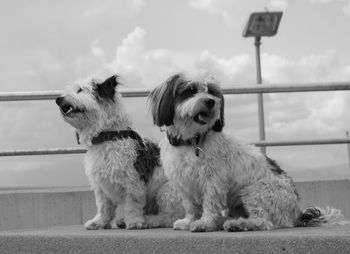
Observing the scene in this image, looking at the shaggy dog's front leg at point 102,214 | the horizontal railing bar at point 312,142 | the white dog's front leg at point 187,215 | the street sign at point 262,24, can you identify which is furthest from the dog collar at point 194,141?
the street sign at point 262,24

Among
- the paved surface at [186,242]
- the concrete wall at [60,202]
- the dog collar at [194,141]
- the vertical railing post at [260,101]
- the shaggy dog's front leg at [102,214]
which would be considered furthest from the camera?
the vertical railing post at [260,101]

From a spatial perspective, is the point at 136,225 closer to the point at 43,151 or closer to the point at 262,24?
the point at 43,151

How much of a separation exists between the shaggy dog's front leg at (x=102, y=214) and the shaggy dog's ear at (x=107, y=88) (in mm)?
759

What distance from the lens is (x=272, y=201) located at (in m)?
4.30

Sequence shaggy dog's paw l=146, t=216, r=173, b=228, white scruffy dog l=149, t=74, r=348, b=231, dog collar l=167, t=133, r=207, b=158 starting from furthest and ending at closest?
shaggy dog's paw l=146, t=216, r=173, b=228, dog collar l=167, t=133, r=207, b=158, white scruffy dog l=149, t=74, r=348, b=231

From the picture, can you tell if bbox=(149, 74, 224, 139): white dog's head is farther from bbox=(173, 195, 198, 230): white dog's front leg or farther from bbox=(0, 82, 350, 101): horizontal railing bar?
bbox=(0, 82, 350, 101): horizontal railing bar

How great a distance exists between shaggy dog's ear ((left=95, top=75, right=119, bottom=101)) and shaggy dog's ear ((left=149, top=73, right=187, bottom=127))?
0.67 metres

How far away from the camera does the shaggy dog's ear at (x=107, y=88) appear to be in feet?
15.9

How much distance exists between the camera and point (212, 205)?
4230 mm

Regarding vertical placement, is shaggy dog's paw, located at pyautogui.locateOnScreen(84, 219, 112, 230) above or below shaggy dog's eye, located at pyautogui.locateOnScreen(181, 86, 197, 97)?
below

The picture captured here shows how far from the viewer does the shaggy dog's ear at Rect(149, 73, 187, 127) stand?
13.8 ft

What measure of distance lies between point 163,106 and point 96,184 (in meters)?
1.03

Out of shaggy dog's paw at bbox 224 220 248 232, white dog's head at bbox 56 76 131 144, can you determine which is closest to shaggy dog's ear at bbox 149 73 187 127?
white dog's head at bbox 56 76 131 144

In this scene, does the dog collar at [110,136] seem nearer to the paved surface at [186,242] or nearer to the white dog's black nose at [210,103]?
the paved surface at [186,242]
